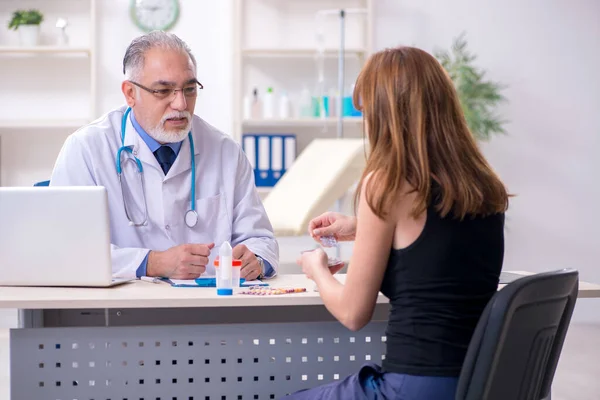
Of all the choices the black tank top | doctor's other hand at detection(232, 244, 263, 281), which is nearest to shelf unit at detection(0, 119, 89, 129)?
doctor's other hand at detection(232, 244, 263, 281)

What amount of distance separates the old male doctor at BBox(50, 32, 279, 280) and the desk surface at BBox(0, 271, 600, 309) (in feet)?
1.39

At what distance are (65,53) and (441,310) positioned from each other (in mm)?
4096

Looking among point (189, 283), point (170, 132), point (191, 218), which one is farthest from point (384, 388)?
point (170, 132)

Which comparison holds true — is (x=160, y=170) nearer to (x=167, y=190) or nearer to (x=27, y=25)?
(x=167, y=190)

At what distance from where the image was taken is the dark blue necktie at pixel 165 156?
240 cm

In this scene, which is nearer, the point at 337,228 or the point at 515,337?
the point at 515,337

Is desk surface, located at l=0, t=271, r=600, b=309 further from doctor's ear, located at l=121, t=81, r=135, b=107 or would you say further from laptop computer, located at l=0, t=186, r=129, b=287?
doctor's ear, located at l=121, t=81, r=135, b=107

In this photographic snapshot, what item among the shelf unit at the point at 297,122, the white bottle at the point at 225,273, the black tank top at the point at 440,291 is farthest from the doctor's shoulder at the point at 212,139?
the shelf unit at the point at 297,122

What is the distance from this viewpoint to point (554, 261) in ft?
17.4

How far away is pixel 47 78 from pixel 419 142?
4.03 m

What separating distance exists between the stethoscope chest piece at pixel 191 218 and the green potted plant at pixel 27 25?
117 inches

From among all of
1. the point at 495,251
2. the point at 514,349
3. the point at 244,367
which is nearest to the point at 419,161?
the point at 495,251

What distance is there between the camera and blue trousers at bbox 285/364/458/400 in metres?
1.48

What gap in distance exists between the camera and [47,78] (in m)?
5.07
